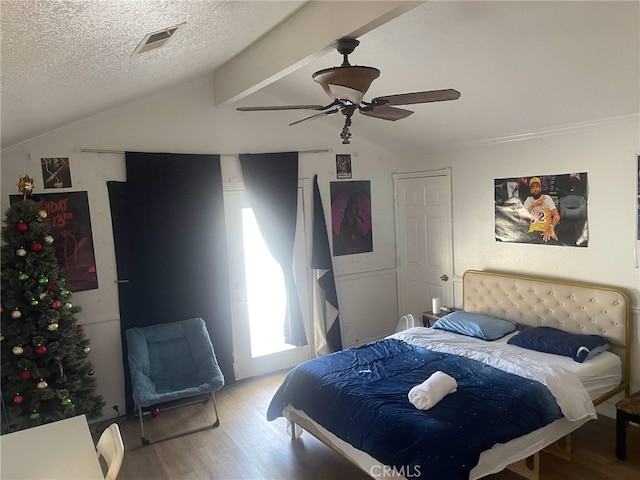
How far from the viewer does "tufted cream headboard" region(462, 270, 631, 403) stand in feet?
12.1

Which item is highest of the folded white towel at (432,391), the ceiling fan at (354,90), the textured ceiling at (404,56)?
the textured ceiling at (404,56)

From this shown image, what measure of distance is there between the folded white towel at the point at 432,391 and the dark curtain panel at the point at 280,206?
7.27 ft

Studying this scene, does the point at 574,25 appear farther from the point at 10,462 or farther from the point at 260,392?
the point at 260,392

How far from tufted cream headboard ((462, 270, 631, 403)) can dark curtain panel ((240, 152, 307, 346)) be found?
1805mm

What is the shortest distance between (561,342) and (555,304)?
1.62 feet

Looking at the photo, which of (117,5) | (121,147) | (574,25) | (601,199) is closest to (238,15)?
(117,5)

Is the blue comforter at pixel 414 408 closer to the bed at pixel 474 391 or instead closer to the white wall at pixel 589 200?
the bed at pixel 474 391

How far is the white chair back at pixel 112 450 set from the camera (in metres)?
1.99

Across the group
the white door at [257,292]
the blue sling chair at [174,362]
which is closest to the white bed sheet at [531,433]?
the blue sling chair at [174,362]

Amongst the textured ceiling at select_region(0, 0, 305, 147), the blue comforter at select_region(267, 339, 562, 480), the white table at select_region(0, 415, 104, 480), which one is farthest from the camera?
the blue comforter at select_region(267, 339, 562, 480)

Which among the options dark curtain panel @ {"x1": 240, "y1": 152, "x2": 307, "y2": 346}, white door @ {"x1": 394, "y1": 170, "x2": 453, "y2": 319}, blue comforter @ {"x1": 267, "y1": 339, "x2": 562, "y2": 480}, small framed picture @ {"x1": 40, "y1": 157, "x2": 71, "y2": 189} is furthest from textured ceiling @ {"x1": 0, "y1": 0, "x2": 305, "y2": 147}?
white door @ {"x1": 394, "y1": 170, "x2": 453, "y2": 319}

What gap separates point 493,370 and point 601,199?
1657mm

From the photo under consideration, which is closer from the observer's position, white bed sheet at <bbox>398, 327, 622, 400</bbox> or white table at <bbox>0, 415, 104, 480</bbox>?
white table at <bbox>0, 415, 104, 480</bbox>

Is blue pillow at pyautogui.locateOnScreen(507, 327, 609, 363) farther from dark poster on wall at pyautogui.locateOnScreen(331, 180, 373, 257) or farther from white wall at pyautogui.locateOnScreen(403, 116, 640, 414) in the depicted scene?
dark poster on wall at pyautogui.locateOnScreen(331, 180, 373, 257)
